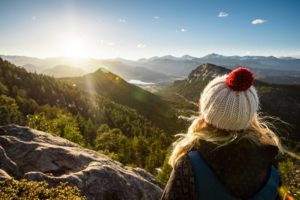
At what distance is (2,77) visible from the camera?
516 ft

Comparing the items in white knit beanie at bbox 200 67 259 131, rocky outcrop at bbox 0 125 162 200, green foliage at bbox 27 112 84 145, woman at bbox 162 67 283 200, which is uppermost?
white knit beanie at bbox 200 67 259 131

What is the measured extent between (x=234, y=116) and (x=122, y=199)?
28.0 feet

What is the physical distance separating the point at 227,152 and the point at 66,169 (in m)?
9.30

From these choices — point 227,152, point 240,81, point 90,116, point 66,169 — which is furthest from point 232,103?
point 90,116

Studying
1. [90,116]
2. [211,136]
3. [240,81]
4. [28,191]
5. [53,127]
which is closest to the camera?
[211,136]

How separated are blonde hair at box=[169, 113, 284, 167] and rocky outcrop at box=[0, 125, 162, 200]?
6.98 meters

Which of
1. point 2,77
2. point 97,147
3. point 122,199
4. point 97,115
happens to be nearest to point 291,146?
point 97,115

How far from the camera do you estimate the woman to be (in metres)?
4.00

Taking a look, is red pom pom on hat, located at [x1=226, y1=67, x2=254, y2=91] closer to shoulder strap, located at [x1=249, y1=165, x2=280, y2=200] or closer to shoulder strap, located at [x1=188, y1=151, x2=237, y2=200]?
shoulder strap, located at [x1=188, y1=151, x2=237, y2=200]

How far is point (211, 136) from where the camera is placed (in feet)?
14.1

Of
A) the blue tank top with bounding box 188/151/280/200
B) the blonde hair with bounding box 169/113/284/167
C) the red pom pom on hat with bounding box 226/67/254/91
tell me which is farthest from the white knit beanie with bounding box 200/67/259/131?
the blue tank top with bounding box 188/151/280/200

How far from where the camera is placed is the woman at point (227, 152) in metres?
4.00

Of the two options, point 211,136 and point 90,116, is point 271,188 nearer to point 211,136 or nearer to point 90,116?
point 211,136

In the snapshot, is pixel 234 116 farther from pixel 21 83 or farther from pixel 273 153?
pixel 21 83
